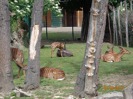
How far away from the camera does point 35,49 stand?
1086 centimetres

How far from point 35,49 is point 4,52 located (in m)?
0.87

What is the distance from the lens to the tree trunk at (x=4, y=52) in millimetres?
10312

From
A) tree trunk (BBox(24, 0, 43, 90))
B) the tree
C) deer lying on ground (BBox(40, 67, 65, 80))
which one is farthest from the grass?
the tree

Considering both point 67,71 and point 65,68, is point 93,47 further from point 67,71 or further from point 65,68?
point 65,68

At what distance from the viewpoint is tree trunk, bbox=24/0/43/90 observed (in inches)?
423

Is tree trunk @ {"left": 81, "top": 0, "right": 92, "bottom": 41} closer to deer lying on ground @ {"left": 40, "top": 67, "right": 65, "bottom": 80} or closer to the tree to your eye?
deer lying on ground @ {"left": 40, "top": 67, "right": 65, "bottom": 80}

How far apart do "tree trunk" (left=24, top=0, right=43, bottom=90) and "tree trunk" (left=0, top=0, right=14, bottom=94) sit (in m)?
0.54

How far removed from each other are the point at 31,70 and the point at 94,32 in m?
2.21

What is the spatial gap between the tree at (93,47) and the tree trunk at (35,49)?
1594mm

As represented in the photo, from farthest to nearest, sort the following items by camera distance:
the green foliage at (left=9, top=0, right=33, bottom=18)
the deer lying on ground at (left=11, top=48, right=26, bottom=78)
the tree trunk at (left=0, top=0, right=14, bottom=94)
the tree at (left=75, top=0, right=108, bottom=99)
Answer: the green foliage at (left=9, top=0, right=33, bottom=18), the deer lying on ground at (left=11, top=48, right=26, bottom=78), the tree trunk at (left=0, top=0, right=14, bottom=94), the tree at (left=75, top=0, right=108, bottom=99)

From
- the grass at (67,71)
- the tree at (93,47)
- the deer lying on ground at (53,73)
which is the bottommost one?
the grass at (67,71)

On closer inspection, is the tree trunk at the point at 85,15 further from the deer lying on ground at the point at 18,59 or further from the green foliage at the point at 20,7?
the deer lying on ground at the point at 18,59

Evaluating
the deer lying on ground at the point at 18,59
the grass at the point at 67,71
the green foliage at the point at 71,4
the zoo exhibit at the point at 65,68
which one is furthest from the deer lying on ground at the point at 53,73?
the green foliage at the point at 71,4

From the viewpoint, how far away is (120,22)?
24016 mm
